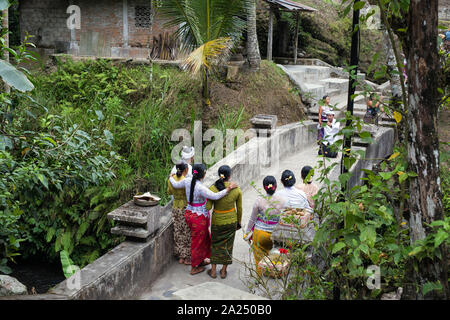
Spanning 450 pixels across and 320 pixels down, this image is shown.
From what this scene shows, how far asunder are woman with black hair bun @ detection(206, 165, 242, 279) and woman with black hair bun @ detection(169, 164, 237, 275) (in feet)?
0.36

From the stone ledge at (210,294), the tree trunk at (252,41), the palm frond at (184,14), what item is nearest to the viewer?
the stone ledge at (210,294)

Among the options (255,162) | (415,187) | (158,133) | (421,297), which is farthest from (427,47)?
(158,133)

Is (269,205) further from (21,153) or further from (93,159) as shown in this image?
(21,153)

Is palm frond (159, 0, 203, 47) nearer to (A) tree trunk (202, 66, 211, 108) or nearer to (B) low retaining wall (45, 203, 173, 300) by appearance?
(A) tree trunk (202, 66, 211, 108)

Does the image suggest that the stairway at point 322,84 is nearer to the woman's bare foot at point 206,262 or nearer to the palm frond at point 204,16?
the palm frond at point 204,16

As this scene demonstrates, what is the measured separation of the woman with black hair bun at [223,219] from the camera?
6.45 m

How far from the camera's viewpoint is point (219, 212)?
648cm

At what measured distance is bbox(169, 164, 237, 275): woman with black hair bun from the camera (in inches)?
254

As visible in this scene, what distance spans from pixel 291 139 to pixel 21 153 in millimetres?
7721

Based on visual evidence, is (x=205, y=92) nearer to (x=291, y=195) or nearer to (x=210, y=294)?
(x=291, y=195)

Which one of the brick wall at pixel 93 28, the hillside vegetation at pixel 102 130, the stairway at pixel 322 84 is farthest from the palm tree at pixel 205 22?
the brick wall at pixel 93 28

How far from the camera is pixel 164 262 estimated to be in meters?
6.93

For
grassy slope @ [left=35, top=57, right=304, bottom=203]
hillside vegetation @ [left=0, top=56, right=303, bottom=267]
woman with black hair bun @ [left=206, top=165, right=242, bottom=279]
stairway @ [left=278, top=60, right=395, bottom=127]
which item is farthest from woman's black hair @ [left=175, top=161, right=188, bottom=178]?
stairway @ [left=278, top=60, right=395, bottom=127]

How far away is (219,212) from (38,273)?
6239 millimetres
